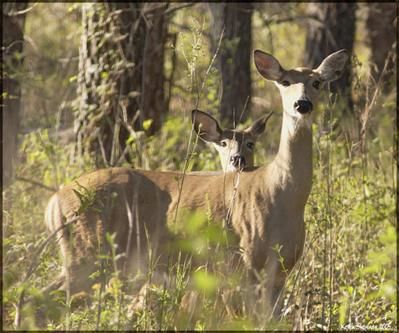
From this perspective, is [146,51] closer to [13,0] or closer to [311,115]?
[13,0]

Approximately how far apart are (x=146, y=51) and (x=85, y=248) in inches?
122

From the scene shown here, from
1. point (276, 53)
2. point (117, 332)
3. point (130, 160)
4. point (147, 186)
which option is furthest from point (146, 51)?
point (276, 53)

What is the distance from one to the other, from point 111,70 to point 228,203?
280 centimetres

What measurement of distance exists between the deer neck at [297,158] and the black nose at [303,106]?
0.07 meters

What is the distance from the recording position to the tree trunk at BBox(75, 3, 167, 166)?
351 inches

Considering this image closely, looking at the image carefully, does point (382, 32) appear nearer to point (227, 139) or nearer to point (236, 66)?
point (236, 66)

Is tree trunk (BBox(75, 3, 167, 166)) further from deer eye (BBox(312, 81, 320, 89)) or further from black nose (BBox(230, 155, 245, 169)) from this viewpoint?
deer eye (BBox(312, 81, 320, 89))

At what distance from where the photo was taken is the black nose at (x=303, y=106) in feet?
21.4

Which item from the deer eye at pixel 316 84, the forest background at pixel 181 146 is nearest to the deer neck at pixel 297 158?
the forest background at pixel 181 146

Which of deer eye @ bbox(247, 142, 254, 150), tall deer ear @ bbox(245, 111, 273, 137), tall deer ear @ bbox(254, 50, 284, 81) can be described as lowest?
deer eye @ bbox(247, 142, 254, 150)

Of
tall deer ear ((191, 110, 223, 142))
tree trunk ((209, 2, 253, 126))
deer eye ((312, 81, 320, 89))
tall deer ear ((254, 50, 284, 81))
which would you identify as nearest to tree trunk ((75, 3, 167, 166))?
tall deer ear ((191, 110, 223, 142))

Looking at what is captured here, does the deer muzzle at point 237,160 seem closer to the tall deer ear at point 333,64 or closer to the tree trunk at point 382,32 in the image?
the tall deer ear at point 333,64

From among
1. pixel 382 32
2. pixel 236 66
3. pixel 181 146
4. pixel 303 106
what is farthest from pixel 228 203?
pixel 382 32

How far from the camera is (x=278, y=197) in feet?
21.4
